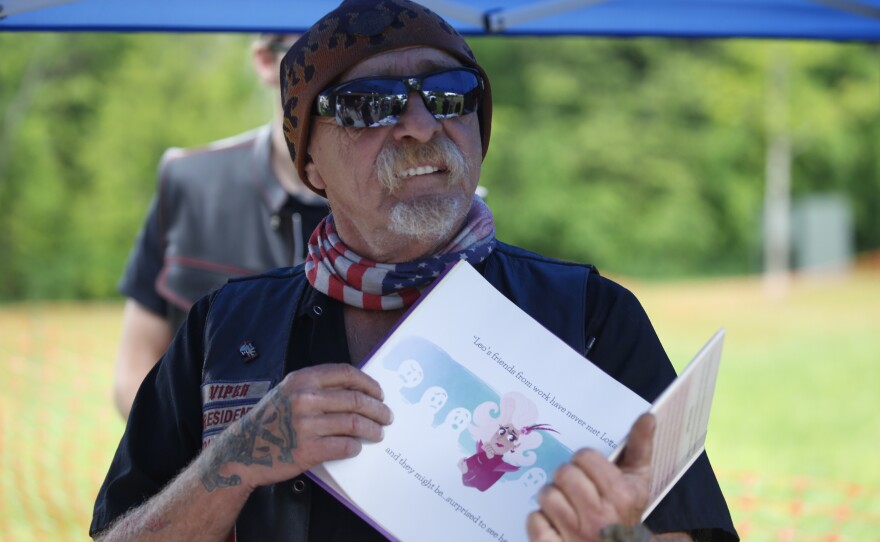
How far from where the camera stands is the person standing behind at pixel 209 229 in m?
3.35

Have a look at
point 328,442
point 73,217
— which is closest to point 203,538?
point 328,442

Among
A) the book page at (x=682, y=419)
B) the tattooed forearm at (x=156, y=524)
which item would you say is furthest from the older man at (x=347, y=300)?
the book page at (x=682, y=419)

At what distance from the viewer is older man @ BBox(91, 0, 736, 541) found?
1.80 m

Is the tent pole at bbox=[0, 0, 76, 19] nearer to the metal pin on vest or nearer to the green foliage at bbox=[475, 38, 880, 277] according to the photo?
the metal pin on vest

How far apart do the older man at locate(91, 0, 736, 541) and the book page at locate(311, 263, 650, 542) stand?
0.25 feet

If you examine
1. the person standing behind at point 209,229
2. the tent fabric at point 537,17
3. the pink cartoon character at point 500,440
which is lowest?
the person standing behind at point 209,229

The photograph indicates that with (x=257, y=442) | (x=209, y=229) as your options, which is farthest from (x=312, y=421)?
(x=209, y=229)

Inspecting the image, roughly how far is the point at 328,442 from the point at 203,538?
0.35 metres

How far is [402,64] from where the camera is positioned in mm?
1972

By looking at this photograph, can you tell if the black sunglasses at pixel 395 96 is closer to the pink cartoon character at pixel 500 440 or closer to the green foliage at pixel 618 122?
the pink cartoon character at pixel 500 440

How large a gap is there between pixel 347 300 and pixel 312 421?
1.30 ft

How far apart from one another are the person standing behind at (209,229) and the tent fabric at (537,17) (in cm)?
60

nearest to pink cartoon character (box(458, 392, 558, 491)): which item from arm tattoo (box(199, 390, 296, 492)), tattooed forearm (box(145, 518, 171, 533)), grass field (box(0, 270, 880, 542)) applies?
arm tattoo (box(199, 390, 296, 492))

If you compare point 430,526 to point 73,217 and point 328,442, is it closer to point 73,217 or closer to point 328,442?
point 328,442
